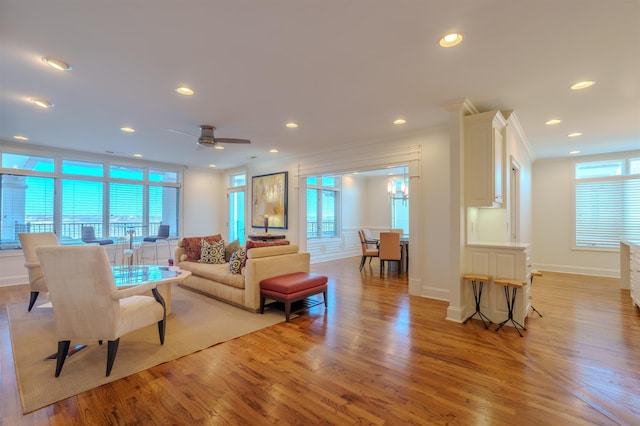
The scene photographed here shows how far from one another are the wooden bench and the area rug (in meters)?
0.27

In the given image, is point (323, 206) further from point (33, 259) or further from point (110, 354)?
point (110, 354)

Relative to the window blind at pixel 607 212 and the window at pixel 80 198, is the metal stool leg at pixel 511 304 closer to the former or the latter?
the window blind at pixel 607 212

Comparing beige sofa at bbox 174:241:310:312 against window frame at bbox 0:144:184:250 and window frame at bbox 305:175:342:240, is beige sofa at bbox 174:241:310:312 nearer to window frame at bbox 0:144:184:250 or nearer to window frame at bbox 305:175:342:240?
window frame at bbox 0:144:184:250

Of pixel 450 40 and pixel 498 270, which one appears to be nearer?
pixel 450 40

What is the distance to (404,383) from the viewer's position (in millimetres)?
2297

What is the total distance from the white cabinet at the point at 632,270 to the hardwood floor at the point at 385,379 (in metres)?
0.58

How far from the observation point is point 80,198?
6.75 meters

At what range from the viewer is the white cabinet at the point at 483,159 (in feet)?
12.0

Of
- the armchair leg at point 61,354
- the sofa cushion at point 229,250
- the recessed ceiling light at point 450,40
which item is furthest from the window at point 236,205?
the recessed ceiling light at point 450,40

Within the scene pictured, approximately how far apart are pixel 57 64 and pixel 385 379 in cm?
417

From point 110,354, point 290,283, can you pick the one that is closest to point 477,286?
point 290,283

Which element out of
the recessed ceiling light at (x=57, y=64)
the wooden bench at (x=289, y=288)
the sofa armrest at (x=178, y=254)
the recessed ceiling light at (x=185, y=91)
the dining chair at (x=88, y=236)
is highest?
the recessed ceiling light at (x=185, y=91)

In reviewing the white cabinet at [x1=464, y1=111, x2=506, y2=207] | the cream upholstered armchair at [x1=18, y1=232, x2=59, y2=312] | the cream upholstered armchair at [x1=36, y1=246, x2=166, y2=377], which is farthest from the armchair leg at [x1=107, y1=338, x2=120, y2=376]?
the white cabinet at [x1=464, y1=111, x2=506, y2=207]

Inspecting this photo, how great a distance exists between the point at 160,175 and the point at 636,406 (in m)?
9.41
